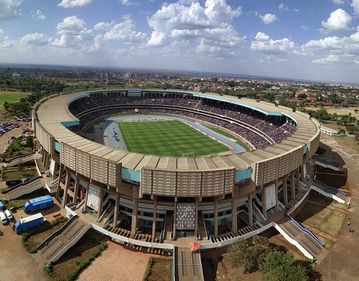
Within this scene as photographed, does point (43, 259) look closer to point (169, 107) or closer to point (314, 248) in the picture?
point (314, 248)

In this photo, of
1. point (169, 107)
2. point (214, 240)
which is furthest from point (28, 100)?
point (214, 240)

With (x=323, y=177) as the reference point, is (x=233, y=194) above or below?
above

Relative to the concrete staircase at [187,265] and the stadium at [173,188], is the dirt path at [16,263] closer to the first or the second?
the stadium at [173,188]

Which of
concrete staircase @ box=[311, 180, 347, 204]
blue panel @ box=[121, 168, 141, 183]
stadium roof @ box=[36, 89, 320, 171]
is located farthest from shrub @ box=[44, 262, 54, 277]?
concrete staircase @ box=[311, 180, 347, 204]

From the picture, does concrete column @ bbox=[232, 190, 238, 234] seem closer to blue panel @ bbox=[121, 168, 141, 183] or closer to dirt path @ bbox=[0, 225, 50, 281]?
blue panel @ bbox=[121, 168, 141, 183]

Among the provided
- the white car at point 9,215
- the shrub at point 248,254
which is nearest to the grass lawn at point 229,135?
the shrub at point 248,254

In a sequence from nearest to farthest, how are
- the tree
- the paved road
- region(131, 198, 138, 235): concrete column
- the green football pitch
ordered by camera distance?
the tree < region(131, 198, 138, 235): concrete column < the green football pitch < the paved road

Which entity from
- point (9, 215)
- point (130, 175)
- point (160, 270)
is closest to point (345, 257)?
point (160, 270)
